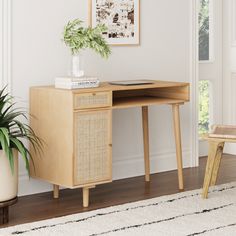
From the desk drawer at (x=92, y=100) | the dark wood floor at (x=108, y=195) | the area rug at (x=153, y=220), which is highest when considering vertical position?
the desk drawer at (x=92, y=100)

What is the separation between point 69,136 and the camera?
4.01m

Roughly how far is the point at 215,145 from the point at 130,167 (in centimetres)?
104

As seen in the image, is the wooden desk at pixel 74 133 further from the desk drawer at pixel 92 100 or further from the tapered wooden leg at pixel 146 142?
the tapered wooden leg at pixel 146 142

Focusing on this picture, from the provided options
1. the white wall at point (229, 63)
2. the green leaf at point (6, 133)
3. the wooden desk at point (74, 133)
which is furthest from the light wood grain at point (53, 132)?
the white wall at point (229, 63)

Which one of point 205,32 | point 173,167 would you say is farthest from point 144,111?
point 205,32

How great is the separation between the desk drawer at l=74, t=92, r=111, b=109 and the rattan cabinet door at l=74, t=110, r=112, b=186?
43mm

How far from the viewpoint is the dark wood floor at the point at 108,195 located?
13.1 ft

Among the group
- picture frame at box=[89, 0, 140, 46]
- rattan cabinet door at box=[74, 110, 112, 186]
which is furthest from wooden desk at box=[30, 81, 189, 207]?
picture frame at box=[89, 0, 140, 46]

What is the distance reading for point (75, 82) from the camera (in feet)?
13.4

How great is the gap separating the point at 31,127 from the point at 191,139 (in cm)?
168

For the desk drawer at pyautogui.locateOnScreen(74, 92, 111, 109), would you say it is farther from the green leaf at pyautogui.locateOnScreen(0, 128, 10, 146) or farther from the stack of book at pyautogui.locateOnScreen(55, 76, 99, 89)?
the green leaf at pyautogui.locateOnScreen(0, 128, 10, 146)

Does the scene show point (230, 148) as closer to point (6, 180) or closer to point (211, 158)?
point (211, 158)

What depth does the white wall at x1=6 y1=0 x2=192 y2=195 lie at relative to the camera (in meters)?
4.35

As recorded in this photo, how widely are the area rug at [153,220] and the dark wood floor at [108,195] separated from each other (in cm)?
16
